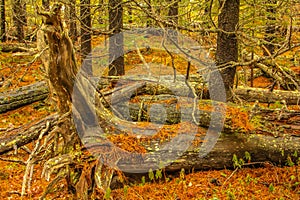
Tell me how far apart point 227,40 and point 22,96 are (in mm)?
6978

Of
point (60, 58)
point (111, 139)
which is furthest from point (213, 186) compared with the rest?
point (60, 58)

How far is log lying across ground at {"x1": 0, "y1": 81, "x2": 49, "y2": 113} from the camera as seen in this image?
9.72 meters

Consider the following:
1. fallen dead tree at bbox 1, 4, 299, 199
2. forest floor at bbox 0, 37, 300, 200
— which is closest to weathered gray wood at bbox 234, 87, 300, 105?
fallen dead tree at bbox 1, 4, 299, 199

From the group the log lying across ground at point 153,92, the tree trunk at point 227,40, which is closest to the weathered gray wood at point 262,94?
the log lying across ground at point 153,92

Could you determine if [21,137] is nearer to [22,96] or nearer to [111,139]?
[111,139]

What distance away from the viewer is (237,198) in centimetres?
464

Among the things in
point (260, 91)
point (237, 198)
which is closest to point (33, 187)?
point (237, 198)

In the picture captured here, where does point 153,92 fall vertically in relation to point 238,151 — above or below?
above

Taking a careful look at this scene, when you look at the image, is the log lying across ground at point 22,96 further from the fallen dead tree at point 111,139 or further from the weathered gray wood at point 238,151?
the weathered gray wood at point 238,151

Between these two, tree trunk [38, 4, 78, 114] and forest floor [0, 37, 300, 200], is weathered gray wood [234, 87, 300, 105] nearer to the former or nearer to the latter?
forest floor [0, 37, 300, 200]

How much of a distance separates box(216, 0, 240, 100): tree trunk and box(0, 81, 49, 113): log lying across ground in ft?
19.8

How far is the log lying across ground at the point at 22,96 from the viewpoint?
9.72 meters

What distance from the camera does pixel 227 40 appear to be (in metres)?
6.62

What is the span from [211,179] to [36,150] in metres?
2.86
